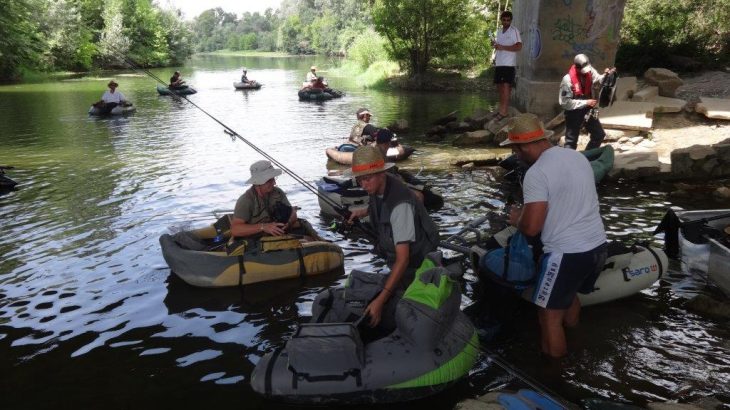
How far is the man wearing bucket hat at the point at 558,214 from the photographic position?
4715 mm

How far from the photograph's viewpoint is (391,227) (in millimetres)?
5105

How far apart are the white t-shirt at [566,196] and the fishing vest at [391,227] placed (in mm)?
954

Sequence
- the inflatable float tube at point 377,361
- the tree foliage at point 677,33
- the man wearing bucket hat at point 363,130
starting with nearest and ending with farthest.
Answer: the inflatable float tube at point 377,361
the man wearing bucket hat at point 363,130
the tree foliage at point 677,33

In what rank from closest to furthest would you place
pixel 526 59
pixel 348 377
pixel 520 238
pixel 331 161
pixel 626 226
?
pixel 348 377, pixel 520 238, pixel 626 226, pixel 331 161, pixel 526 59

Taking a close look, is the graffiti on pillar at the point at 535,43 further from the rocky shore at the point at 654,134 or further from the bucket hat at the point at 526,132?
the bucket hat at the point at 526,132

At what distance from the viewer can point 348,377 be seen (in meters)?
4.65

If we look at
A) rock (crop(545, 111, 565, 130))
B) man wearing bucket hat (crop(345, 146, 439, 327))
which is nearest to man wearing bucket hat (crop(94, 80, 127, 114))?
rock (crop(545, 111, 565, 130))

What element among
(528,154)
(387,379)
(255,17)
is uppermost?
(255,17)

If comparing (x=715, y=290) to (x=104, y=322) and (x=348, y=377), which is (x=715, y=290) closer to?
(x=348, y=377)

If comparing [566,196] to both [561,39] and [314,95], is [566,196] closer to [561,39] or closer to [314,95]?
[561,39]

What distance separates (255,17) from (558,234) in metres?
192

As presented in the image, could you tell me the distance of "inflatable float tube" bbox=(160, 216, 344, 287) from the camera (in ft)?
24.0

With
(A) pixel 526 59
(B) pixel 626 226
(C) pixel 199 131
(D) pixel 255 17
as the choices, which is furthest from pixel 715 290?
(D) pixel 255 17

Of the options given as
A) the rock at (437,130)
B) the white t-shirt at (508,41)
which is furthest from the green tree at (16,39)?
the white t-shirt at (508,41)
